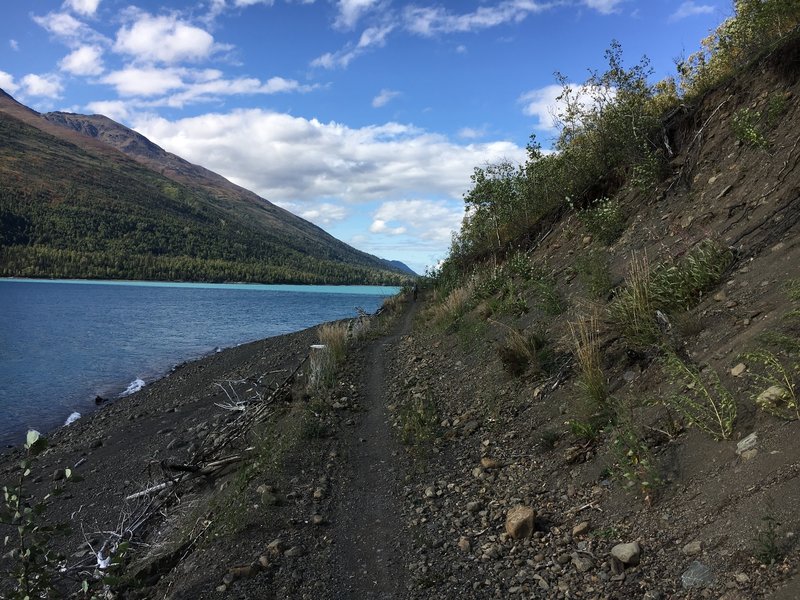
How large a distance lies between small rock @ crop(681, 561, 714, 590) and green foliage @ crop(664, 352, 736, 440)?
46.5 inches

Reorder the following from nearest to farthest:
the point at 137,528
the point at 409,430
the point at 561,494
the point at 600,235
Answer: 1. the point at 561,494
2. the point at 137,528
3. the point at 409,430
4. the point at 600,235

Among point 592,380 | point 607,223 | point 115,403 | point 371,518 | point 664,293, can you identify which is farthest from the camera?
point 115,403

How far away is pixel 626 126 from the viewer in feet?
35.8

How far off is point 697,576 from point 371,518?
312 centimetres

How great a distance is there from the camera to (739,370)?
163 inches

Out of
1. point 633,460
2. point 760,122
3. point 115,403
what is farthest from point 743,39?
point 115,403

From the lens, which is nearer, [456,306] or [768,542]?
[768,542]

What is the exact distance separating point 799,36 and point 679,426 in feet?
24.9

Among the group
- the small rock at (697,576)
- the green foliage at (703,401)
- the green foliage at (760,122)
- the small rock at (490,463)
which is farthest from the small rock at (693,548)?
the green foliage at (760,122)

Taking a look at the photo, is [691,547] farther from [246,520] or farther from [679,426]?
[246,520]

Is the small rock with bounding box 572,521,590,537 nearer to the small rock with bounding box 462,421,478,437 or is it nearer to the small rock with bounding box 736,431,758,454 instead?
the small rock with bounding box 736,431,758,454

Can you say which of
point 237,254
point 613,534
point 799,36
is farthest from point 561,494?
point 237,254

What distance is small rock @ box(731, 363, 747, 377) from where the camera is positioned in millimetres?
4121

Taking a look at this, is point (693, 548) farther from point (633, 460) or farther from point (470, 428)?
point (470, 428)
